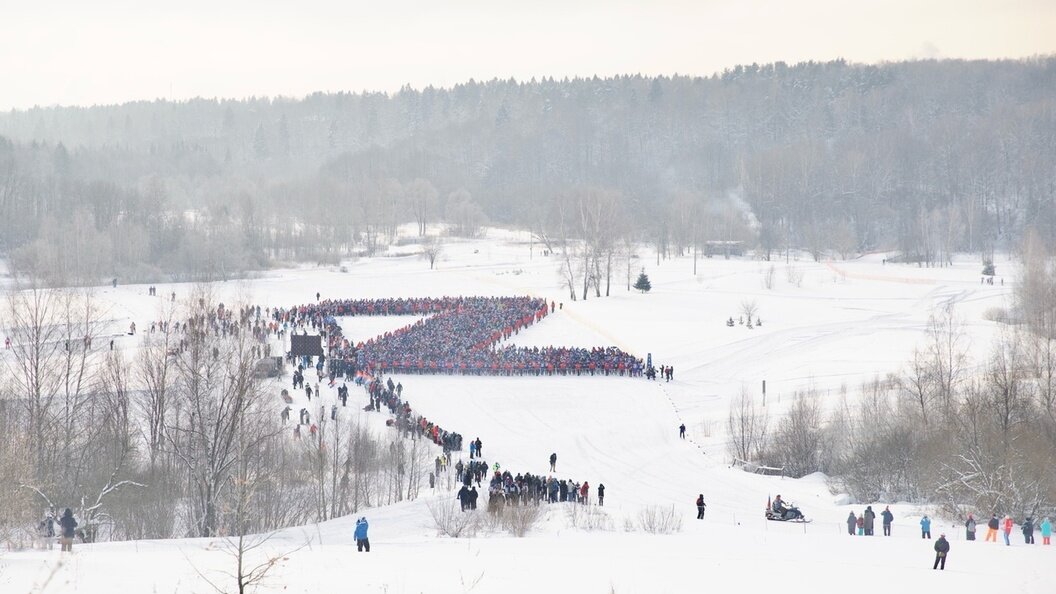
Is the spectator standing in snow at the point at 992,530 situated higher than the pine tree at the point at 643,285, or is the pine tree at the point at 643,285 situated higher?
the pine tree at the point at 643,285

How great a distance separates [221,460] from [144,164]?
14964 centimetres

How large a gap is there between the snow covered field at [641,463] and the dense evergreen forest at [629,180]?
45.6 ft

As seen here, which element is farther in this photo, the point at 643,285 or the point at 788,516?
the point at 643,285

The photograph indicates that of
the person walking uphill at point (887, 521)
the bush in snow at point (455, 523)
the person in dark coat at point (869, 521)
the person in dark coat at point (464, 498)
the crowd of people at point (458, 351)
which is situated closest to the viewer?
the bush in snow at point (455, 523)

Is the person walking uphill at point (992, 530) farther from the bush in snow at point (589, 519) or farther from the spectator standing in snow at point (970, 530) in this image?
the bush in snow at point (589, 519)

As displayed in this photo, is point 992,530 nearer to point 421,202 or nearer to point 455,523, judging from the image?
point 455,523

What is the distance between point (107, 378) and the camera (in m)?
33.8

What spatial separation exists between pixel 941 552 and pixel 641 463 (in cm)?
1317

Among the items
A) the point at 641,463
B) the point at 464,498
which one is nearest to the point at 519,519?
the point at 464,498

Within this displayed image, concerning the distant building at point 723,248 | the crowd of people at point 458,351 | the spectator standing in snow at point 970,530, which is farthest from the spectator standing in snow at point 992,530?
the distant building at point 723,248

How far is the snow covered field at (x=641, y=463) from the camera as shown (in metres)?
15.8

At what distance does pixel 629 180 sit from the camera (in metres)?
159

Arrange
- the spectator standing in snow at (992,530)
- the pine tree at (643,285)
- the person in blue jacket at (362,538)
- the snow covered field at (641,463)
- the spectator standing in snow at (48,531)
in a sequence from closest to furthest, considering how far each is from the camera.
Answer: the snow covered field at (641,463) → the person in blue jacket at (362,538) → the spectator standing in snow at (48,531) → the spectator standing in snow at (992,530) → the pine tree at (643,285)

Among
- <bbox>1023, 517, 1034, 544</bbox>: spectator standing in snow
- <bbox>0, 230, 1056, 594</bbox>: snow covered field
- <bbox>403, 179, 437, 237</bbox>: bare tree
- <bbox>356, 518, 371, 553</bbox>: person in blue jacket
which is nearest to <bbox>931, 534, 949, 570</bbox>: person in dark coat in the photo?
<bbox>0, 230, 1056, 594</bbox>: snow covered field
